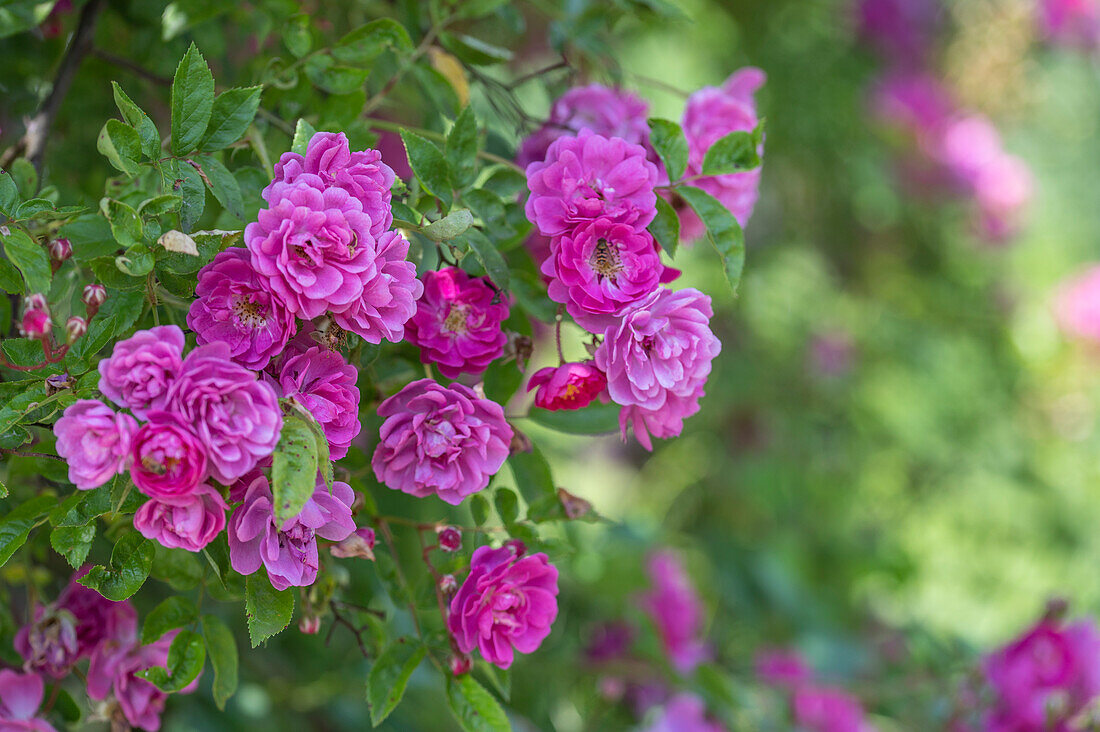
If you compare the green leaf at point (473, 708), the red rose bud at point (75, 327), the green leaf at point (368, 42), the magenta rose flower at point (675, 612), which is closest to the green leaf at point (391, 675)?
the green leaf at point (473, 708)

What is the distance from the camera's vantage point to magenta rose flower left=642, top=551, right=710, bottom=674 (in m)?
1.03

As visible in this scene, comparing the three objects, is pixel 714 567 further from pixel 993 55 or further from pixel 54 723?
pixel 993 55

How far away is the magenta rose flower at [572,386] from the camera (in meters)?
0.47

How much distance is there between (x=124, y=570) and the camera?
1.44 ft

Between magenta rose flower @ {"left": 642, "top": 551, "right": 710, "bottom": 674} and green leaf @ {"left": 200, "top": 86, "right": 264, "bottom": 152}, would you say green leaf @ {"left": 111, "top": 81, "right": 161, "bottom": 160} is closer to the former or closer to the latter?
green leaf @ {"left": 200, "top": 86, "right": 264, "bottom": 152}

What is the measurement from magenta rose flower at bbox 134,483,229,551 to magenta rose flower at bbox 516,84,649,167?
30cm

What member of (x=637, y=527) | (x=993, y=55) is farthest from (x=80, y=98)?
(x=993, y=55)

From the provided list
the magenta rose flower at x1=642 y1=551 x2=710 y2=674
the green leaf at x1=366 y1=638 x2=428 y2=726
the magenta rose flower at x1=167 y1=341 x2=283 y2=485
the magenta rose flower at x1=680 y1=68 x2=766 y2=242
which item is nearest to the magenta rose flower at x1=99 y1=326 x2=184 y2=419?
the magenta rose flower at x1=167 y1=341 x2=283 y2=485

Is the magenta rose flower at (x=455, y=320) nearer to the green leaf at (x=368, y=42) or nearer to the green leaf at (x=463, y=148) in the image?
the green leaf at (x=463, y=148)

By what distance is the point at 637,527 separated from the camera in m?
1.15

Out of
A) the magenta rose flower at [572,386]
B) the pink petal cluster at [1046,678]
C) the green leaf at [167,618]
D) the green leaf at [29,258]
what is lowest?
the pink petal cluster at [1046,678]

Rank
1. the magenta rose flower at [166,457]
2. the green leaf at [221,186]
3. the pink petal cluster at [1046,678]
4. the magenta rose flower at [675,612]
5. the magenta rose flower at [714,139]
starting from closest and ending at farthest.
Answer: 1. the magenta rose flower at [166,457]
2. the green leaf at [221,186]
3. the magenta rose flower at [714,139]
4. the pink petal cluster at [1046,678]
5. the magenta rose flower at [675,612]

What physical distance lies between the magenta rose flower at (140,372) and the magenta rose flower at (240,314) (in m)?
0.04

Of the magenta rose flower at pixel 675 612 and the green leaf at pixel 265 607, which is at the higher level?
the green leaf at pixel 265 607
